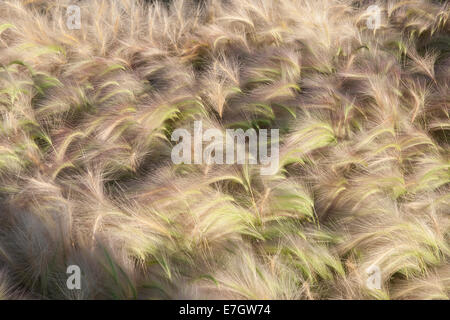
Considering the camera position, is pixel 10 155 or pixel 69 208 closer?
pixel 69 208

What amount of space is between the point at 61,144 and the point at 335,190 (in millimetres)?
1439

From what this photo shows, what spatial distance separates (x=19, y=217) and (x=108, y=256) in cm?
52

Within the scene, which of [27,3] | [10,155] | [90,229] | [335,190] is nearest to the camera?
[90,229]

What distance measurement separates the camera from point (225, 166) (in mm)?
2283

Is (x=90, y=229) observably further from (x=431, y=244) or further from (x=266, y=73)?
(x=266, y=73)

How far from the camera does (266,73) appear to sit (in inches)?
119

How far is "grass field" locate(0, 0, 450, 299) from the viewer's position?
72.9 inches

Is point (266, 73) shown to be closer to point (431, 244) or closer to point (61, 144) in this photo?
point (61, 144)

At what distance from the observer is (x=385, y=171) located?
7.38ft

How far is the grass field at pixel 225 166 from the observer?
185 cm

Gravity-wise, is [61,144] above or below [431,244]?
above
